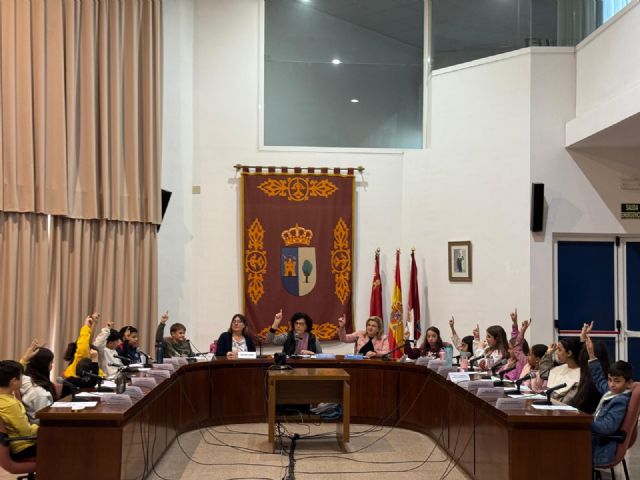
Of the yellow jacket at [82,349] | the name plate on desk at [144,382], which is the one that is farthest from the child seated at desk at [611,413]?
the yellow jacket at [82,349]

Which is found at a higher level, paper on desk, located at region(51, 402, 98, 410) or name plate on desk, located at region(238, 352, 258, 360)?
paper on desk, located at region(51, 402, 98, 410)

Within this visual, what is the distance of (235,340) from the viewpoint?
884 cm

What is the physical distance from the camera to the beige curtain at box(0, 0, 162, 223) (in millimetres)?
8562

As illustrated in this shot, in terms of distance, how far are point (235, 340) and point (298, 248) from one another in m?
2.25

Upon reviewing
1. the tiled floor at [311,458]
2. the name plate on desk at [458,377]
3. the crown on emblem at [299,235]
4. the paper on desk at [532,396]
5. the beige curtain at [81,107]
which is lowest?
the tiled floor at [311,458]

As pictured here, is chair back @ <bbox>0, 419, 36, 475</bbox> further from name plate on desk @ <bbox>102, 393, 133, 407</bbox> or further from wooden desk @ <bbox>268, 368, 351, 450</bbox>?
wooden desk @ <bbox>268, 368, 351, 450</bbox>

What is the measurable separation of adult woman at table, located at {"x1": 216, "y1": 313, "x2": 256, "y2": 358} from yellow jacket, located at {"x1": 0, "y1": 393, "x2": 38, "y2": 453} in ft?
12.1

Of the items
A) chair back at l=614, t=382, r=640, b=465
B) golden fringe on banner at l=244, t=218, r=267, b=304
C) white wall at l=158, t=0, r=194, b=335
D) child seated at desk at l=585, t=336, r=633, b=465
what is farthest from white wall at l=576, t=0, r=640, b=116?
white wall at l=158, t=0, r=194, b=335

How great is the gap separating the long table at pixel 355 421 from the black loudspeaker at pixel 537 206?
97.7 inches

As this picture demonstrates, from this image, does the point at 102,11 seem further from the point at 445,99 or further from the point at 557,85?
the point at 557,85

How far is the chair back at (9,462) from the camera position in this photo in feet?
15.8

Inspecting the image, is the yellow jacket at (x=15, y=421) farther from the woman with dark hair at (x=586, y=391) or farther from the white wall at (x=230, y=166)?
the white wall at (x=230, y=166)

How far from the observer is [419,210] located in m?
10.7

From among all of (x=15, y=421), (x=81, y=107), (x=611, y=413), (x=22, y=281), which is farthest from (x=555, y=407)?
(x=81, y=107)
